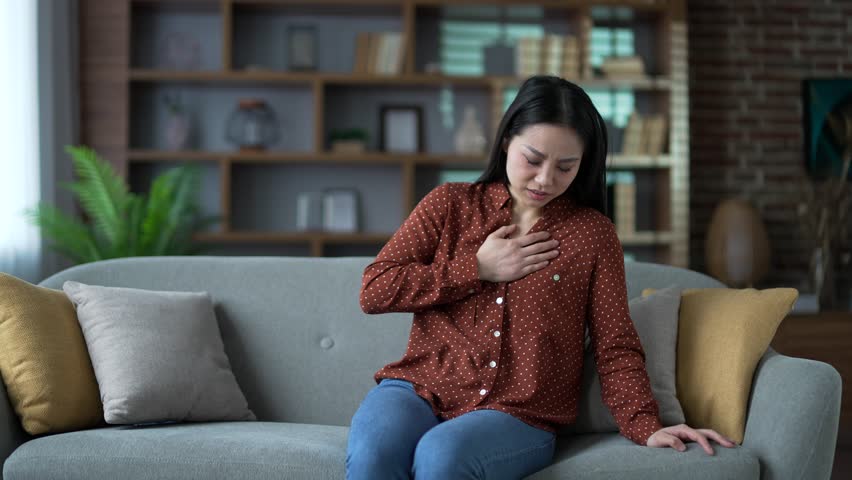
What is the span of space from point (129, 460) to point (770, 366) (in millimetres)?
1324

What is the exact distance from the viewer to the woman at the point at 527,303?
192 centimetres

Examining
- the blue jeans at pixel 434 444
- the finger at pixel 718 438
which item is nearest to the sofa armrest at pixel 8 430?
the blue jeans at pixel 434 444

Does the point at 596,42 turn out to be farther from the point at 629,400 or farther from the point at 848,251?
the point at 629,400

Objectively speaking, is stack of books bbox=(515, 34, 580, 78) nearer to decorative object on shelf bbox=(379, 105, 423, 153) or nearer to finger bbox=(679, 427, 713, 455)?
decorative object on shelf bbox=(379, 105, 423, 153)

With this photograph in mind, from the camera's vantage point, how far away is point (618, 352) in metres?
1.95

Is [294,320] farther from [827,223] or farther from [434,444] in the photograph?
[827,223]

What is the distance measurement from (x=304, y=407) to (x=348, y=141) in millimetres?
2482

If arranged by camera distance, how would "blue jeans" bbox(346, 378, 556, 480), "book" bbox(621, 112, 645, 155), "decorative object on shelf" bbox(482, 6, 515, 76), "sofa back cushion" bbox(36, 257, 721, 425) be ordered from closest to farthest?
1. "blue jeans" bbox(346, 378, 556, 480)
2. "sofa back cushion" bbox(36, 257, 721, 425)
3. "book" bbox(621, 112, 645, 155)
4. "decorative object on shelf" bbox(482, 6, 515, 76)

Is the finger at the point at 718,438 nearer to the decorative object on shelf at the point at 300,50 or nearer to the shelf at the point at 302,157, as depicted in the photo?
the shelf at the point at 302,157

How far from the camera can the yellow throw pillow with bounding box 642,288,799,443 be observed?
2074mm

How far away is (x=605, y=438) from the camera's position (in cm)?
209

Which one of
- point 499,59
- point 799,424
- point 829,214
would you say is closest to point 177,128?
point 499,59

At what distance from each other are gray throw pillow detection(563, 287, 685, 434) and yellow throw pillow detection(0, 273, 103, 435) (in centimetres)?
107

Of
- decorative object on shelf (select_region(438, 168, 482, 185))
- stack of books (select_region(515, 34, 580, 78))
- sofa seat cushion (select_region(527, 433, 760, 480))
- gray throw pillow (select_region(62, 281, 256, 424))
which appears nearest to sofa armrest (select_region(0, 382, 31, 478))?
gray throw pillow (select_region(62, 281, 256, 424))
